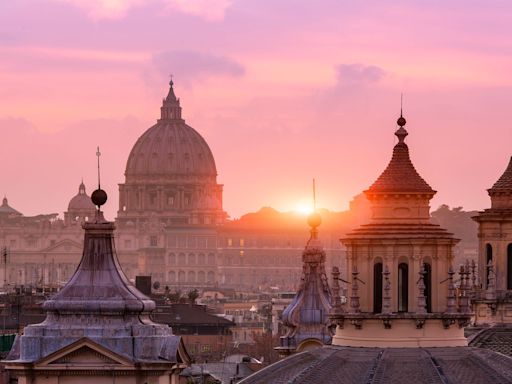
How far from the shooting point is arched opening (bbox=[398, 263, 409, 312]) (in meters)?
33.5

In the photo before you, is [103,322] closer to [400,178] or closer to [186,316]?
[400,178]

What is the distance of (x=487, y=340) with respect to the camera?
38.4 metres

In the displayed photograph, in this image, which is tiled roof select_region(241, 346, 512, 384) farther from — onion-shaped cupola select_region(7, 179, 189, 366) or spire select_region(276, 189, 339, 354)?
spire select_region(276, 189, 339, 354)

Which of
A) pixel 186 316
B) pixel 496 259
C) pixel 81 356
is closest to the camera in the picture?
pixel 81 356

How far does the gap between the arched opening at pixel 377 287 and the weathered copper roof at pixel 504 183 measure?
29.2 ft

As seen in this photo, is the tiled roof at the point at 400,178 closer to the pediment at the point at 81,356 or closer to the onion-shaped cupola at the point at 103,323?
the onion-shaped cupola at the point at 103,323

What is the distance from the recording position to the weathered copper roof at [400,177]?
33969 mm

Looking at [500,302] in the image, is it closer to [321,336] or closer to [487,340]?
[487,340]

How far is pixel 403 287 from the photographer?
33625 millimetres

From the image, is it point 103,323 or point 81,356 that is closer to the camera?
point 81,356

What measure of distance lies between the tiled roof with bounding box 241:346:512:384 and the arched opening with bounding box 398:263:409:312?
1.70ft

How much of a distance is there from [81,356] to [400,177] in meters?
5.75

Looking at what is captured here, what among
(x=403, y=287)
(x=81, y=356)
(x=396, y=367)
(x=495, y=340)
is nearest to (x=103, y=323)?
(x=81, y=356)

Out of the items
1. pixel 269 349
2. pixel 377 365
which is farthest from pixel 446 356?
pixel 269 349
